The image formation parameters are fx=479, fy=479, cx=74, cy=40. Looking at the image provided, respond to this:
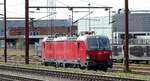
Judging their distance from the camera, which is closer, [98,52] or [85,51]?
[98,52]

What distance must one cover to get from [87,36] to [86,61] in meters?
2.06

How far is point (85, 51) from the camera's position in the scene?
33688mm

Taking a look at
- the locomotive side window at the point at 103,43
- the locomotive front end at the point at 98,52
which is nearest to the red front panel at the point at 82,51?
the locomotive front end at the point at 98,52

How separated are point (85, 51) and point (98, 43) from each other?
119 cm

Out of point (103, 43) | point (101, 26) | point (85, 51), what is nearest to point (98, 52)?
point (85, 51)

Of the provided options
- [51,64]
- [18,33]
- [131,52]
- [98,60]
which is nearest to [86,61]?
[98,60]

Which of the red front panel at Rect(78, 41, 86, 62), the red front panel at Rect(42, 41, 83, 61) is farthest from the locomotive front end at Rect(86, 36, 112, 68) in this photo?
the red front panel at Rect(42, 41, 83, 61)

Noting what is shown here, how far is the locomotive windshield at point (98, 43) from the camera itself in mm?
33906

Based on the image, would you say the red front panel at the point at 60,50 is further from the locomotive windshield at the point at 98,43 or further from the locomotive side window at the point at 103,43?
the locomotive side window at the point at 103,43

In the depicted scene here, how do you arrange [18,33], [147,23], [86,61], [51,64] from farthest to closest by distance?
[18,33] < [147,23] < [51,64] < [86,61]

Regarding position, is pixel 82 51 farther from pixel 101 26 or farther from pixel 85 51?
pixel 101 26

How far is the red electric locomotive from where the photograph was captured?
3334 cm

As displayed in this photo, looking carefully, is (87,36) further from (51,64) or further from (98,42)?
(51,64)

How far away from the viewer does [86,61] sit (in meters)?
33.3
